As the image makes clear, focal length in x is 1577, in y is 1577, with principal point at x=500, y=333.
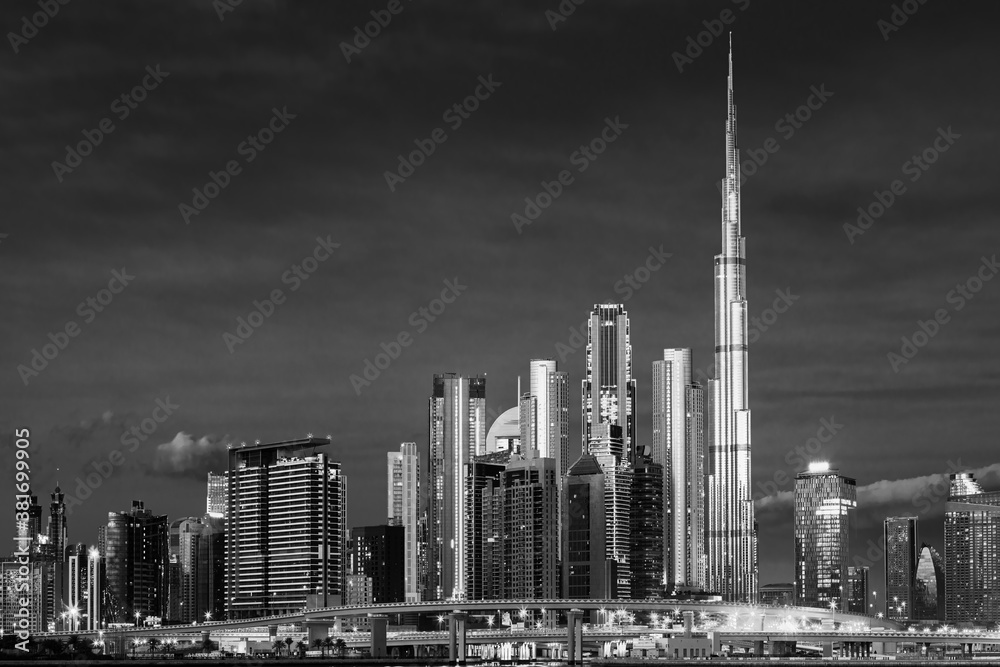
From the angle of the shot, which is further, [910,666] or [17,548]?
[910,666]

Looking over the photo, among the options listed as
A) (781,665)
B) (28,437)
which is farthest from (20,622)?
(781,665)

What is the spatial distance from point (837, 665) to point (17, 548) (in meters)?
107

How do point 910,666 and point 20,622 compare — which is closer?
point 20,622

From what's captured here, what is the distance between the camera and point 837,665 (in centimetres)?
19962

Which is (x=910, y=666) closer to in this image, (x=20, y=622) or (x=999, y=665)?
(x=999, y=665)

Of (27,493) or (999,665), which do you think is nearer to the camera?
(27,493)

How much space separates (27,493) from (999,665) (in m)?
123

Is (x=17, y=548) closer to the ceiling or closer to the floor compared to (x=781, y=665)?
closer to the ceiling

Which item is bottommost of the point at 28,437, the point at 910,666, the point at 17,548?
the point at 910,666

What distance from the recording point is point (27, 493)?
135875 millimetres

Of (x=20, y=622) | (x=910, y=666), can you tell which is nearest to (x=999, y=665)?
(x=910, y=666)

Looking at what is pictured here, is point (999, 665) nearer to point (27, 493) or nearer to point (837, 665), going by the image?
point (837, 665)

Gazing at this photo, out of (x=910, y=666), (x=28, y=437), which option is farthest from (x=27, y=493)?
(x=910, y=666)

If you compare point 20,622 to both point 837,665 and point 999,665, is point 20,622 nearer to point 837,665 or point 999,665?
point 837,665
